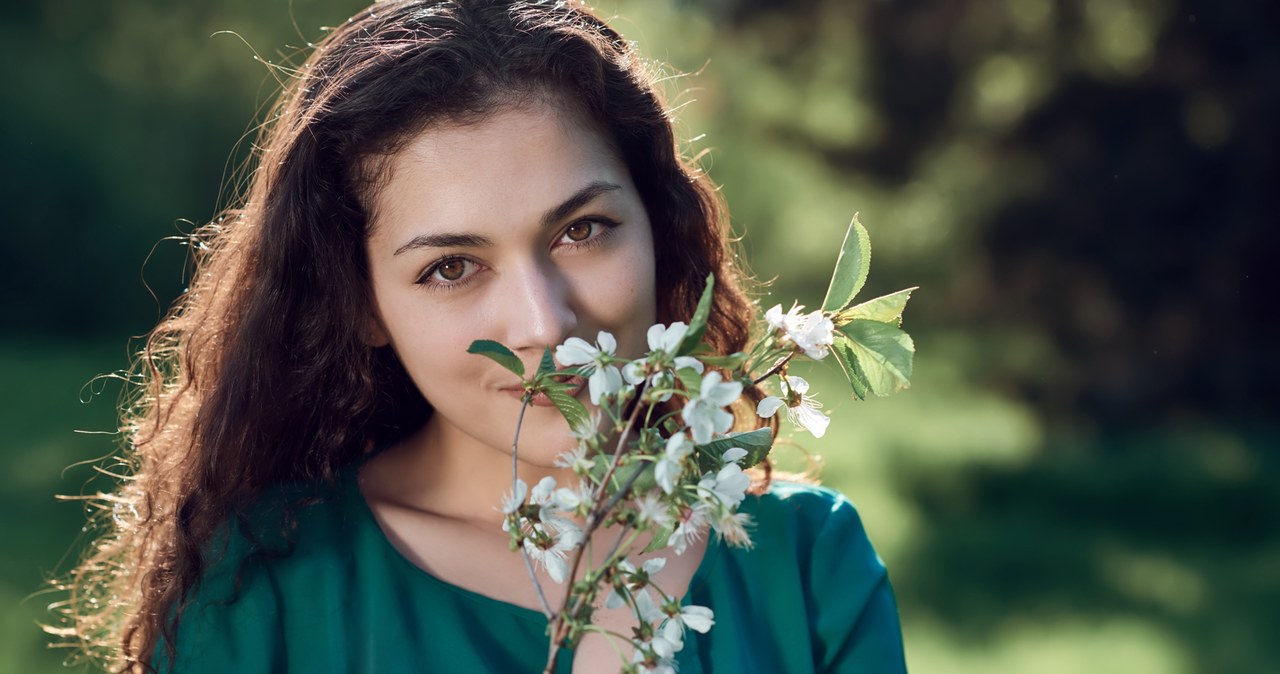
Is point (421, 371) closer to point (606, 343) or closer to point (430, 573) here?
point (430, 573)

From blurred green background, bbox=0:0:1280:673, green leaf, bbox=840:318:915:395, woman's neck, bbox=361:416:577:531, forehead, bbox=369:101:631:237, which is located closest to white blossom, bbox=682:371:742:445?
green leaf, bbox=840:318:915:395

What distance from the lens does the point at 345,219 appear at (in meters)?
1.64

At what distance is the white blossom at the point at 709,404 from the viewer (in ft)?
3.23

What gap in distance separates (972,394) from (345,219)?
5497mm

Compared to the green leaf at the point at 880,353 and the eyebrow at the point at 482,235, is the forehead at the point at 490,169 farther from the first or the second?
the green leaf at the point at 880,353

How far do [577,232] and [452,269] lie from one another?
0.49ft

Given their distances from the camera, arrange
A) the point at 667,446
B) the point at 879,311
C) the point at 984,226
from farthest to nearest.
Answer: the point at 984,226, the point at 879,311, the point at 667,446

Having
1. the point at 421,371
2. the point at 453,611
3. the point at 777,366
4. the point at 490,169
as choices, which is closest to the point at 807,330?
the point at 777,366

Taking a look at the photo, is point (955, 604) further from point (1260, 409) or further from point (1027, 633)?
point (1260, 409)

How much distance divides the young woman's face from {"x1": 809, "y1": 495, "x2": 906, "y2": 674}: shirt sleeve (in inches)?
18.1

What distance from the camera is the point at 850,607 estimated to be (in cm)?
178

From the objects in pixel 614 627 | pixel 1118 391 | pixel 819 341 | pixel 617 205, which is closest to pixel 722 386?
pixel 819 341

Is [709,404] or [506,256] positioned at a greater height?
[506,256]

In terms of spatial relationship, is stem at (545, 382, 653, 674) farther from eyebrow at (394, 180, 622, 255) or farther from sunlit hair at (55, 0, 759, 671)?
sunlit hair at (55, 0, 759, 671)
